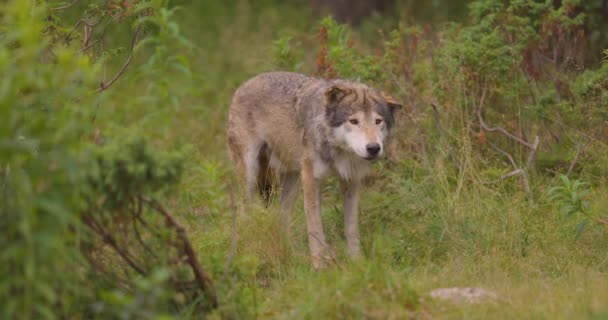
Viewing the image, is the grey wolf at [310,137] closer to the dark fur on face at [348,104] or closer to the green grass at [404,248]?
the dark fur on face at [348,104]

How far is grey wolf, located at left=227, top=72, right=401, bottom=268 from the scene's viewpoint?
6848mm

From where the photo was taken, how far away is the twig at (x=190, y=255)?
4.50m

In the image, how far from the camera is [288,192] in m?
8.16

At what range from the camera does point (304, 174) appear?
24.1ft

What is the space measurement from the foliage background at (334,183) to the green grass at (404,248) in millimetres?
18

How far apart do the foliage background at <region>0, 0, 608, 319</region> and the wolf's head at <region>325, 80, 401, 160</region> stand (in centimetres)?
81

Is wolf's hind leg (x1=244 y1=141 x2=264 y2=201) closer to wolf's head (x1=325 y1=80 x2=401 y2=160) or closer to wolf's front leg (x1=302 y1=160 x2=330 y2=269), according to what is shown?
wolf's front leg (x1=302 y1=160 x2=330 y2=269)

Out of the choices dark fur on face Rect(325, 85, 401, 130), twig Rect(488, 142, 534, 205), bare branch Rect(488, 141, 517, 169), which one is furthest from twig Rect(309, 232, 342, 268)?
bare branch Rect(488, 141, 517, 169)

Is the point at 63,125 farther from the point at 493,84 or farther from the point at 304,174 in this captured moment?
the point at 493,84

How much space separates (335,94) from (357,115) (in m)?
0.31

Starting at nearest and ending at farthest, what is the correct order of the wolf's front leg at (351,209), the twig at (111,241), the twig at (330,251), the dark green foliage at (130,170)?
the dark green foliage at (130,170) < the twig at (111,241) < the twig at (330,251) < the wolf's front leg at (351,209)

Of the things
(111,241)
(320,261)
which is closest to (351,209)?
(320,261)

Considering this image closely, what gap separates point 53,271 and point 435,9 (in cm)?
1519

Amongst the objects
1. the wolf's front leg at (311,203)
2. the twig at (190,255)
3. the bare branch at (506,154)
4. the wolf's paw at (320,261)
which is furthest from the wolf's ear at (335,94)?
the twig at (190,255)
